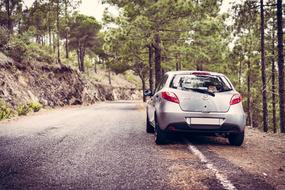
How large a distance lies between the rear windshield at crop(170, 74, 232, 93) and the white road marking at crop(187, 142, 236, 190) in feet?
4.25

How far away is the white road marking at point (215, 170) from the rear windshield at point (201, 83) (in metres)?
1.30

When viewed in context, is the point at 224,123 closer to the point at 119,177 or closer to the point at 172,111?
the point at 172,111

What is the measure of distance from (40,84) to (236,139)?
19.8m

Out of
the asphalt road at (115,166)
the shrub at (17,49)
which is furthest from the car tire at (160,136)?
the shrub at (17,49)

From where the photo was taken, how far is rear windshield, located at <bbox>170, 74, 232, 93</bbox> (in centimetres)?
676

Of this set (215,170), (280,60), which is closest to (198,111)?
(215,170)

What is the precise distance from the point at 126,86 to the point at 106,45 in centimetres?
5215

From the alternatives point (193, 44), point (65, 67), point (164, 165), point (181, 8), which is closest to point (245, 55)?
point (193, 44)

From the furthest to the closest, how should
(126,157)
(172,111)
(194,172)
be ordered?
(172,111)
(126,157)
(194,172)

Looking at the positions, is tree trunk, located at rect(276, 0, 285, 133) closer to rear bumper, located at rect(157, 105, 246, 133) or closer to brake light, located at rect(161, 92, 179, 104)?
rear bumper, located at rect(157, 105, 246, 133)

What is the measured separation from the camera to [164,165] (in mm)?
5004

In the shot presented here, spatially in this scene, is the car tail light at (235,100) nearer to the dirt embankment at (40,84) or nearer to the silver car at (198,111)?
the silver car at (198,111)

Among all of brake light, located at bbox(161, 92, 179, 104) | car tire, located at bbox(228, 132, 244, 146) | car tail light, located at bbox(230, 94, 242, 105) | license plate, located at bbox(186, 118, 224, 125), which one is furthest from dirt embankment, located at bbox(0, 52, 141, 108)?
car tail light, located at bbox(230, 94, 242, 105)

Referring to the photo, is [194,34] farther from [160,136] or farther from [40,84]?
[160,136]
